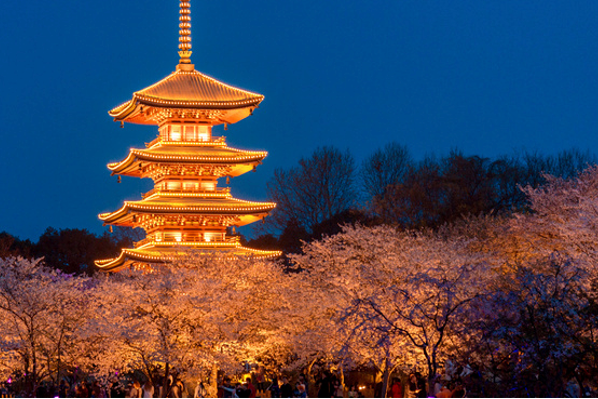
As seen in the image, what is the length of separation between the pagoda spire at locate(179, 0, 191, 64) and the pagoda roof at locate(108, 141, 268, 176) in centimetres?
644

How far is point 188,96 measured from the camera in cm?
5247

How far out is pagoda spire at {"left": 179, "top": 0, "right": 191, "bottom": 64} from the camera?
56.1 m

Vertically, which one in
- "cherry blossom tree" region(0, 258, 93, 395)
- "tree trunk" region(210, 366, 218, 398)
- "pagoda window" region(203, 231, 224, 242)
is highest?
"pagoda window" region(203, 231, 224, 242)

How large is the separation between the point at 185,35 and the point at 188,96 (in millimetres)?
6259

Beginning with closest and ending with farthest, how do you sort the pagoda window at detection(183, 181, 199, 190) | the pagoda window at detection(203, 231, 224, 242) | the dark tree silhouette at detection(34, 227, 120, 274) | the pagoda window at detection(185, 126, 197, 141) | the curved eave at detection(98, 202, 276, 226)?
the curved eave at detection(98, 202, 276, 226)
the pagoda window at detection(203, 231, 224, 242)
the pagoda window at detection(183, 181, 199, 190)
the pagoda window at detection(185, 126, 197, 141)
the dark tree silhouette at detection(34, 227, 120, 274)

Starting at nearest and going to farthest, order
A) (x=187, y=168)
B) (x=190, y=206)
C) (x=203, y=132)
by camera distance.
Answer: (x=190, y=206) → (x=187, y=168) → (x=203, y=132)

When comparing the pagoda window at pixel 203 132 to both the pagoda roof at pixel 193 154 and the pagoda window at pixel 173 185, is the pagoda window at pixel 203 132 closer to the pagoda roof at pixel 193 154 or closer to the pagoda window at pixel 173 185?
the pagoda roof at pixel 193 154

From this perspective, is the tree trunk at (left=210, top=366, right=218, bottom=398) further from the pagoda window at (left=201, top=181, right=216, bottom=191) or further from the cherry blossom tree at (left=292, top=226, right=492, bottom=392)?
the pagoda window at (left=201, top=181, right=216, bottom=191)

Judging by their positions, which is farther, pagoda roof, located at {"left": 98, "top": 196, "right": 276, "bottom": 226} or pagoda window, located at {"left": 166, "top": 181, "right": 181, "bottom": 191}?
pagoda window, located at {"left": 166, "top": 181, "right": 181, "bottom": 191}

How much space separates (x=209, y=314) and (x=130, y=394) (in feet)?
13.5

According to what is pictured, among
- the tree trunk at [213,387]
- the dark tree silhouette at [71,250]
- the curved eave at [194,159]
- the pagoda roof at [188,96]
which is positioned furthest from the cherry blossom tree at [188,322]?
the dark tree silhouette at [71,250]

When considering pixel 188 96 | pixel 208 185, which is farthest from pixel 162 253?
pixel 188 96

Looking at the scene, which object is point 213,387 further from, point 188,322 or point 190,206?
point 190,206

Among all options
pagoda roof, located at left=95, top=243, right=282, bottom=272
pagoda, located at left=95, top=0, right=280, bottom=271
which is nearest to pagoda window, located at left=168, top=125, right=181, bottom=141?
pagoda, located at left=95, top=0, right=280, bottom=271
